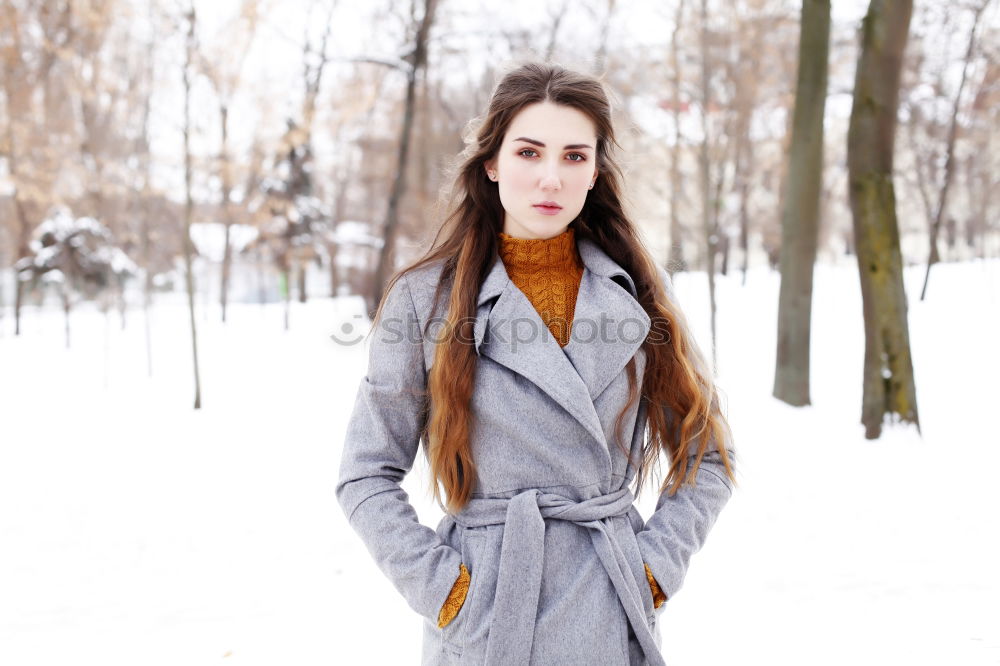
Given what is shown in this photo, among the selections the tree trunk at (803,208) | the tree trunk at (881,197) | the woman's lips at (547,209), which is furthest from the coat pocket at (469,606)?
the tree trunk at (803,208)

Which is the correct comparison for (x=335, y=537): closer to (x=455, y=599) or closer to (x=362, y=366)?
(x=455, y=599)

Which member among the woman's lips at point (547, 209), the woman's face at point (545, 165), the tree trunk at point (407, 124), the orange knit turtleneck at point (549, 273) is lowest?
the orange knit turtleneck at point (549, 273)

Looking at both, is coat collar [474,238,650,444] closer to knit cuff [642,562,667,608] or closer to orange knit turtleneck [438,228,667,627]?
orange knit turtleneck [438,228,667,627]

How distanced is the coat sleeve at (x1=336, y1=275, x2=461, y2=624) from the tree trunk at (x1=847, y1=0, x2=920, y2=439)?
5.81m

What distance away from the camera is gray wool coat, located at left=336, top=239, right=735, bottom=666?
1597 millimetres

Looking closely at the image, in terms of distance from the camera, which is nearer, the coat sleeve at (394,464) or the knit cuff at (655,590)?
the coat sleeve at (394,464)

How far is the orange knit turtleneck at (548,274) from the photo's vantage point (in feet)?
5.97

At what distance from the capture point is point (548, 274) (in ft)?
6.13

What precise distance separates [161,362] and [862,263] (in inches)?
483

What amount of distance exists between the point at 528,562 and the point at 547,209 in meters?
0.84

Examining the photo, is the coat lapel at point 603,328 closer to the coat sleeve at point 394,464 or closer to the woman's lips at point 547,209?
the woman's lips at point 547,209

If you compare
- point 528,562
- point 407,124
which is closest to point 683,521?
point 528,562

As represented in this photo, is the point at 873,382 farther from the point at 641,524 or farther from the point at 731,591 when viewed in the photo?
the point at 641,524

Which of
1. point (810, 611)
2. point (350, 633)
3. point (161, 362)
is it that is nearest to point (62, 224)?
point (161, 362)
